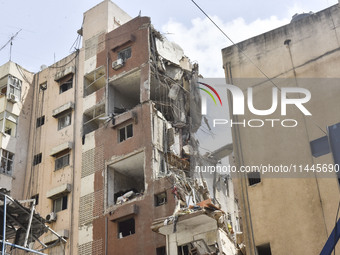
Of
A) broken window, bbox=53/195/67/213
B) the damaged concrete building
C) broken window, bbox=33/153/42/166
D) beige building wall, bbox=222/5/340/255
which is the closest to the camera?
beige building wall, bbox=222/5/340/255

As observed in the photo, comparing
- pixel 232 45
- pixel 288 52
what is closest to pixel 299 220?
pixel 288 52

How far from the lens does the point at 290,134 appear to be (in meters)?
17.9

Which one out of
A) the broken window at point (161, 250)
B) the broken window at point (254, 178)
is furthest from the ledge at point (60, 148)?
the broken window at point (254, 178)

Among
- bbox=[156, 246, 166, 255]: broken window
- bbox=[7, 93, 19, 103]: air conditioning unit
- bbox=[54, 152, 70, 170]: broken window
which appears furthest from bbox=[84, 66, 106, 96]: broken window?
bbox=[156, 246, 166, 255]: broken window

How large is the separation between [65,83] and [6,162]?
22.0ft

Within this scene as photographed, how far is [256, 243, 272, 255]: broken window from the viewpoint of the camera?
1688 cm

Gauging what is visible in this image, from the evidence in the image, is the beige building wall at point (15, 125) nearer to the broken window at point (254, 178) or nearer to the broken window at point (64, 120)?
the broken window at point (64, 120)

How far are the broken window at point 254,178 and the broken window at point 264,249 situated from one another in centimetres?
223

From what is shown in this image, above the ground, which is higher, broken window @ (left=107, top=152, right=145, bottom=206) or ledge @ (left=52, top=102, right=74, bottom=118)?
ledge @ (left=52, top=102, right=74, bottom=118)

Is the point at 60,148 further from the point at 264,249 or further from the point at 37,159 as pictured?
the point at 264,249

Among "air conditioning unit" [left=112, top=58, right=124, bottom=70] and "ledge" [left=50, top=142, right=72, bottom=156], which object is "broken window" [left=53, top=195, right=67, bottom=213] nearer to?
"ledge" [left=50, top=142, right=72, bottom=156]

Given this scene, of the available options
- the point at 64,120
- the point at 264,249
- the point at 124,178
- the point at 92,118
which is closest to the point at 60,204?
the point at 124,178

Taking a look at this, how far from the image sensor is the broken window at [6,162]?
111ft

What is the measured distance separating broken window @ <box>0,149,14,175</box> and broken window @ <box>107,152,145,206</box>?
7942 mm
